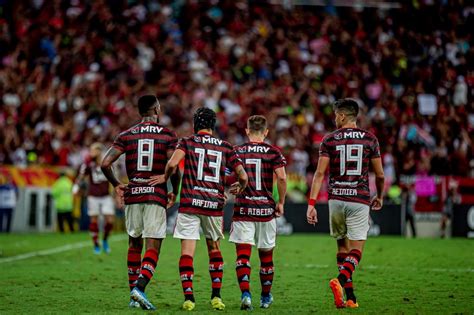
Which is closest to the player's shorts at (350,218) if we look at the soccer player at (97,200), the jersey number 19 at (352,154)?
the jersey number 19 at (352,154)

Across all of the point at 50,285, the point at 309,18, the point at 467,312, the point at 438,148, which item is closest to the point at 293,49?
the point at 309,18

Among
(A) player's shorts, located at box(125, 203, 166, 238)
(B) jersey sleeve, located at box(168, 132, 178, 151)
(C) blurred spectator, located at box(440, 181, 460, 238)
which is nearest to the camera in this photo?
(A) player's shorts, located at box(125, 203, 166, 238)

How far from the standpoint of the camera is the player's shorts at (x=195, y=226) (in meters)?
10.0

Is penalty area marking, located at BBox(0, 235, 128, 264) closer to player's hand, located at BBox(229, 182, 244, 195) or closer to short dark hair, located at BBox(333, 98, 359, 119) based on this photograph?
player's hand, located at BBox(229, 182, 244, 195)

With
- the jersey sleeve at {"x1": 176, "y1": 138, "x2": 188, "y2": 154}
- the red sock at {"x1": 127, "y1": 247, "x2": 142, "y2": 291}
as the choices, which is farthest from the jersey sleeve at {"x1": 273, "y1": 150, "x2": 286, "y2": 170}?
the red sock at {"x1": 127, "y1": 247, "x2": 142, "y2": 291}

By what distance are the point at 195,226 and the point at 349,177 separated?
1966 millimetres

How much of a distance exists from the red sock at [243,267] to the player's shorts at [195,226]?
0.35 m

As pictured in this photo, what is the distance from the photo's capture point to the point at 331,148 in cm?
1045

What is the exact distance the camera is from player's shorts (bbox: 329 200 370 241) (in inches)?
409

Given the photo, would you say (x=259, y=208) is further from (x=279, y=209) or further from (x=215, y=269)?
(x=215, y=269)

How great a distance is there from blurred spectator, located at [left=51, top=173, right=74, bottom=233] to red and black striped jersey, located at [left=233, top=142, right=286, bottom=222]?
17.3 metres

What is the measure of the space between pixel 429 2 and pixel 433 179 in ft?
24.0

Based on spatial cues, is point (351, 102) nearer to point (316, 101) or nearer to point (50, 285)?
point (50, 285)

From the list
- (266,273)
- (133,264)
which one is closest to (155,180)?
(133,264)
